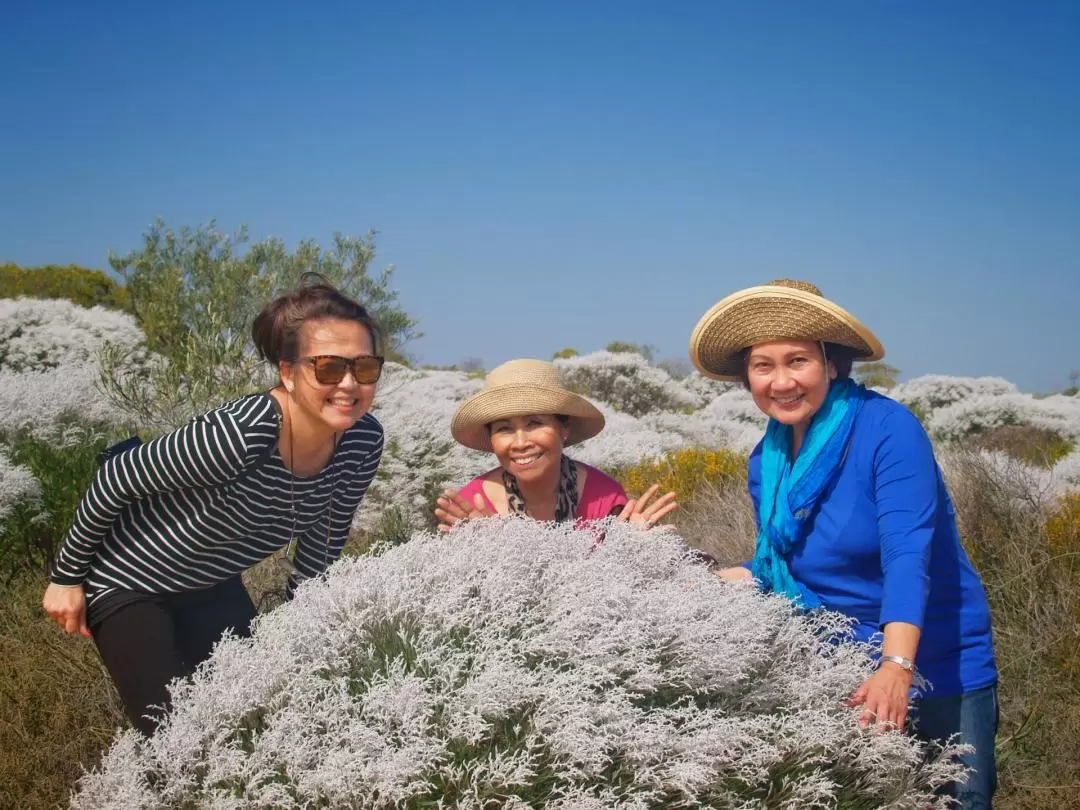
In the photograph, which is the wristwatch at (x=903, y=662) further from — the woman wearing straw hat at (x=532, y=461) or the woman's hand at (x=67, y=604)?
the woman's hand at (x=67, y=604)

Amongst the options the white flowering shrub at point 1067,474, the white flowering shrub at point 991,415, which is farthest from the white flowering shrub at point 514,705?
the white flowering shrub at point 991,415

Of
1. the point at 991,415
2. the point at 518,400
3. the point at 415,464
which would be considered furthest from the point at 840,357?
the point at 991,415

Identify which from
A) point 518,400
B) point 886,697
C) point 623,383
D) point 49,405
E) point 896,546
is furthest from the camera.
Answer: point 623,383

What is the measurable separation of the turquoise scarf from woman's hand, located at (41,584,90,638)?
2385mm

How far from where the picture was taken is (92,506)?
291 cm

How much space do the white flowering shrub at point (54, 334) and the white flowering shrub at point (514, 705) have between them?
24.8 feet

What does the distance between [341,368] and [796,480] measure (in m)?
1.61

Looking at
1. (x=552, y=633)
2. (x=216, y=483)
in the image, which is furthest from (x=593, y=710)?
(x=216, y=483)

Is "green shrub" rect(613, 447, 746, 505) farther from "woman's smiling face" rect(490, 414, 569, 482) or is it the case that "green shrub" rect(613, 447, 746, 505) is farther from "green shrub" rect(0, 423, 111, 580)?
"green shrub" rect(0, 423, 111, 580)

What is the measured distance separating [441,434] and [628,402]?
326 inches

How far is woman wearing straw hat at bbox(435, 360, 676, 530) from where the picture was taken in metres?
3.66

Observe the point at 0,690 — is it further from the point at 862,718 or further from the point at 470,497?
the point at 862,718

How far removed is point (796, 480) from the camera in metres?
3.07

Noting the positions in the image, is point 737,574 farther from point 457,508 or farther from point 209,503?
point 209,503
